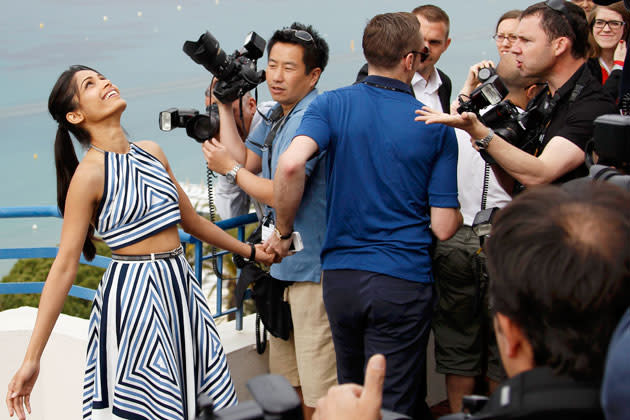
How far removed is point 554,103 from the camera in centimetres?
218

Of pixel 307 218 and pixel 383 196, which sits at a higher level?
pixel 383 196

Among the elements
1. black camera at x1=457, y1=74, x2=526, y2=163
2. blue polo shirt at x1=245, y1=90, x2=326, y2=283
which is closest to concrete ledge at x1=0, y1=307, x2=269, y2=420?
blue polo shirt at x1=245, y1=90, x2=326, y2=283

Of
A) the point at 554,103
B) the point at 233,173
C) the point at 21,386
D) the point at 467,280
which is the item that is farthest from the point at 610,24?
the point at 21,386

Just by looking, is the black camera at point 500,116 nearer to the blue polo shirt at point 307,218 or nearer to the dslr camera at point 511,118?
the dslr camera at point 511,118

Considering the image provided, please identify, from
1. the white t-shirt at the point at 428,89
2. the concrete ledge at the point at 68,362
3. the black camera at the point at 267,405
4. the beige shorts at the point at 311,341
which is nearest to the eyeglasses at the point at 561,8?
the white t-shirt at the point at 428,89

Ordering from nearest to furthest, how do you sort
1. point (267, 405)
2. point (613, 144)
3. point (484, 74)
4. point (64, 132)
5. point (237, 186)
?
point (267, 405), point (613, 144), point (64, 132), point (484, 74), point (237, 186)

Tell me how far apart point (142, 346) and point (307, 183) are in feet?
2.41

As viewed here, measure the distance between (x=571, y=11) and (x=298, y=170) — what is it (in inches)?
39.0

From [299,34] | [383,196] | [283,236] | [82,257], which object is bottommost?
[82,257]

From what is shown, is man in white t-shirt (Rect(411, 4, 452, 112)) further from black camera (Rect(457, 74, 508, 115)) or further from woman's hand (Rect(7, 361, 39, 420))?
woman's hand (Rect(7, 361, 39, 420))

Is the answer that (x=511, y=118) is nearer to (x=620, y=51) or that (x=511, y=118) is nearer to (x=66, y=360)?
(x=620, y=51)

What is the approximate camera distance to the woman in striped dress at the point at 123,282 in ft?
6.31

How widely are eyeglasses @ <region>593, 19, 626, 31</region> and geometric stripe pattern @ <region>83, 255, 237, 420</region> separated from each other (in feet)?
7.91

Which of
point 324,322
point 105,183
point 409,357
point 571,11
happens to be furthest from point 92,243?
point 571,11
